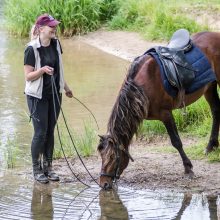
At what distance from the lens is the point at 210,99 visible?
8.70 m

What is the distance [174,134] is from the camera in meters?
7.63

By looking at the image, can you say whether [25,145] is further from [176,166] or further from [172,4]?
[172,4]

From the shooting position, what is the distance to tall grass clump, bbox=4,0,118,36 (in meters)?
17.5

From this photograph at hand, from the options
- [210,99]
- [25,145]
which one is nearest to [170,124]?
[210,99]

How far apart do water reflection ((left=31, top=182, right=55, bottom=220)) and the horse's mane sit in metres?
1.00

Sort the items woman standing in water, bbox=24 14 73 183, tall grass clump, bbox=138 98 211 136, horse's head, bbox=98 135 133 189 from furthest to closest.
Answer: tall grass clump, bbox=138 98 211 136
woman standing in water, bbox=24 14 73 183
horse's head, bbox=98 135 133 189

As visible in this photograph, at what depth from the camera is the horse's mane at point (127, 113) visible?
7205 millimetres

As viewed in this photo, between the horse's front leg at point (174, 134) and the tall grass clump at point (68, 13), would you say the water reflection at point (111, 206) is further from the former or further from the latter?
the tall grass clump at point (68, 13)

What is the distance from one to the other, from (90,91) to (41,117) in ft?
17.9

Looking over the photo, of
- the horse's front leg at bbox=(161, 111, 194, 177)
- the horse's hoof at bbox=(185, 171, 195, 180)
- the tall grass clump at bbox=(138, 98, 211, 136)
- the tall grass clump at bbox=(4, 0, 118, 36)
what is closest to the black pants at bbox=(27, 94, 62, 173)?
the horse's front leg at bbox=(161, 111, 194, 177)

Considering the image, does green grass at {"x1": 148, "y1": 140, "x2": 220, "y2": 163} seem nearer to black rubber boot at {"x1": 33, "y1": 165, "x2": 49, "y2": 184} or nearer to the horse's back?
the horse's back

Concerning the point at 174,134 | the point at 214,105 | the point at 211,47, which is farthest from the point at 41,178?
the point at 211,47

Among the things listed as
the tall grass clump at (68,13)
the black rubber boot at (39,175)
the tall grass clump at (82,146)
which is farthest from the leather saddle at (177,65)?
the tall grass clump at (68,13)

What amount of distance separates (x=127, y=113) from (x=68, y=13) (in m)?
10.7
